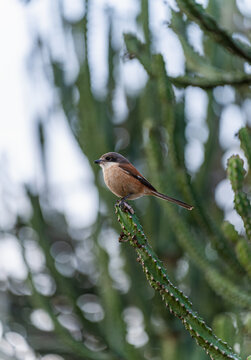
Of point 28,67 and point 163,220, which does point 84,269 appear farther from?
point 28,67

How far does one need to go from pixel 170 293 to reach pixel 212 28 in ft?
5.18

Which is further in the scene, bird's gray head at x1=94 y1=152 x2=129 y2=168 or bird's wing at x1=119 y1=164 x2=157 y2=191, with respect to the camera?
bird's gray head at x1=94 y1=152 x2=129 y2=168

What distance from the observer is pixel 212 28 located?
320cm

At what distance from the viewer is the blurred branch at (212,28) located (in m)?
3.14

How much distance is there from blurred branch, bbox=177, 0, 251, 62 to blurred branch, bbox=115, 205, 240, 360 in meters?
1.35

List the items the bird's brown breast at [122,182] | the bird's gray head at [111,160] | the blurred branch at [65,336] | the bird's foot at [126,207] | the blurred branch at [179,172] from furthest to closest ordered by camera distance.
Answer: the blurred branch at [65,336] < the bird's gray head at [111,160] < the blurred branch at [179,172] < the bird's brown breast at [122,182] < the bird's foot at [126,207]

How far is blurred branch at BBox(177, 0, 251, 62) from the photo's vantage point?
10.3ft

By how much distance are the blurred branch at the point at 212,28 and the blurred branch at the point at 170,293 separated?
135cm

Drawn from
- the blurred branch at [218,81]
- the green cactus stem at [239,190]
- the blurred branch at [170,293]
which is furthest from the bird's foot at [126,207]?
the blurred branch at [218,81]

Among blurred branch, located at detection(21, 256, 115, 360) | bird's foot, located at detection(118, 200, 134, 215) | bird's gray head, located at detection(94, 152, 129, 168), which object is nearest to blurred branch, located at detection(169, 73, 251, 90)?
bird's gray head, located at detection(94, 152, 129, 168)

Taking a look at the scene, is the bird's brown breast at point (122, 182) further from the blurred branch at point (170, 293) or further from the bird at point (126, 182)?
the blurred branch at point (170, 293)

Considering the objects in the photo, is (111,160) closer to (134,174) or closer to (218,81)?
(134,174)

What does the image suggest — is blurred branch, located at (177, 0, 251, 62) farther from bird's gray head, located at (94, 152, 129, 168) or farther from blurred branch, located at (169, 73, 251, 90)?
bird's gray head, located at (94, 152, 129, 168)

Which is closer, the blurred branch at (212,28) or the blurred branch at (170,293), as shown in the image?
the blurred branch at (170,293)
